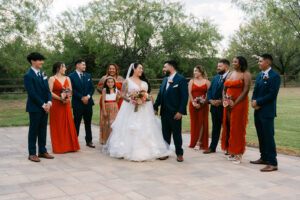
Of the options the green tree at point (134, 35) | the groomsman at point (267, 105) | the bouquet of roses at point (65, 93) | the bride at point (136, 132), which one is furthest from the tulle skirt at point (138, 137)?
the green tree at point (134, 35)

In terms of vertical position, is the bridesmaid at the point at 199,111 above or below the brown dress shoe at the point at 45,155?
above

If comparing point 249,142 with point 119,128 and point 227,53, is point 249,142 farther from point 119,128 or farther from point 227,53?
point 227,53

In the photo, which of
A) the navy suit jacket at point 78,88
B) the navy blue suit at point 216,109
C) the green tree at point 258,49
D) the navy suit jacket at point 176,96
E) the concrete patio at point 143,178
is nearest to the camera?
the concrete patio at point 143,178

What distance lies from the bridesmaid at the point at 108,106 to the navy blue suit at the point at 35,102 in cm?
160

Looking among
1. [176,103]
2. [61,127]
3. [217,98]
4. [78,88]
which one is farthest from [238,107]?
[61,127]

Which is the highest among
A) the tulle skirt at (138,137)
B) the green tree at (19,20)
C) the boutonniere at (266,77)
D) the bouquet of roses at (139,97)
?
the green tree at (19,20)

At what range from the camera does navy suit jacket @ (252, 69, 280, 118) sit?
18.1 ft

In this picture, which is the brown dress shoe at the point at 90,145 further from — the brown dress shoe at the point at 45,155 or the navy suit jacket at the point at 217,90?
the navy suit jacket at the point at 217,90

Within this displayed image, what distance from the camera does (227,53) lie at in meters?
45.8

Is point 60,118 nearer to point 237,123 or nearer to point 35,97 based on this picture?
point 35,97

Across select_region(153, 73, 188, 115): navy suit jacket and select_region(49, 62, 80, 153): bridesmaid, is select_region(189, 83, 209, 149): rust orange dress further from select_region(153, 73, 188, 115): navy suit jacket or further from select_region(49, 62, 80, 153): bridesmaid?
select_region(49, 62, 80, 153): bridesmaid

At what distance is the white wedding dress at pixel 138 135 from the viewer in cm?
622

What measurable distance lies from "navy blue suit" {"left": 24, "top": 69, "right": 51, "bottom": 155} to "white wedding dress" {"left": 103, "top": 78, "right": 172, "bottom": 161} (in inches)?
62.3

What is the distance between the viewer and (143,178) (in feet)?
16.4
